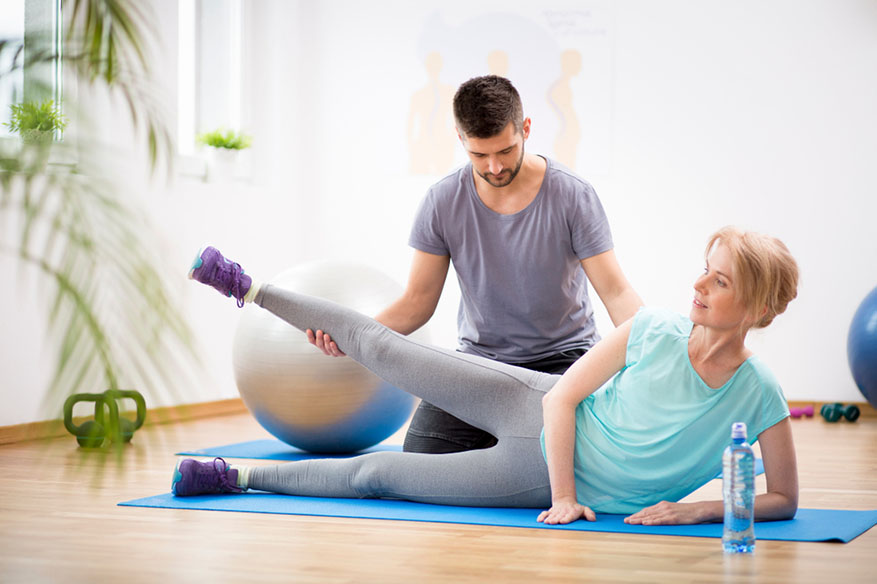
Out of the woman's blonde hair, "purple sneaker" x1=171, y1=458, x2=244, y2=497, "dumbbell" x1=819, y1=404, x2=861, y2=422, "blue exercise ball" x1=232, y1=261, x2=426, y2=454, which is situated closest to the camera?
the woman's blonde hair

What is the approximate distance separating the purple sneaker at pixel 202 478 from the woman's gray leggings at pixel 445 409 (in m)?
0.14

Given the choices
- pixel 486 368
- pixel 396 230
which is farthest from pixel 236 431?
pixel 486 368

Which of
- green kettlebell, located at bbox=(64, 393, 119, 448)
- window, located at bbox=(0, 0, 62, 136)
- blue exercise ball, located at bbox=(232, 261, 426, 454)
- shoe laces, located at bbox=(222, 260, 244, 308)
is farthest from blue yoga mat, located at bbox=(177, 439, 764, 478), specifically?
window, located at bbox=(0, 0, 62, 136)

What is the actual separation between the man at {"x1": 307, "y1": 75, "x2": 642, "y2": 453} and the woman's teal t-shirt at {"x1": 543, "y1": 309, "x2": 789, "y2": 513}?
44 centimetres

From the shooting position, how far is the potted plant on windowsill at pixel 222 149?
5164 millimetres

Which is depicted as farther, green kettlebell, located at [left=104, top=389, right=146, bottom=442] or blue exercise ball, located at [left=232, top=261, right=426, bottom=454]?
blue exercise ball, located at [left=232, top=261, right=426, bottom=454]

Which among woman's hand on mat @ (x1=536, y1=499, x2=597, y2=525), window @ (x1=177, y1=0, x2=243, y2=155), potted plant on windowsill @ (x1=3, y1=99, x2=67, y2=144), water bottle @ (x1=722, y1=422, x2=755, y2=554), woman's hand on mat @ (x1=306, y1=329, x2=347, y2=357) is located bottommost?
woman's hand on mat @ (x1=536, y1=499, x2=597, y2=525)

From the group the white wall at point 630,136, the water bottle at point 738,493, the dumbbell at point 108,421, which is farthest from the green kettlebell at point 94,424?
the white wall at point 630,136

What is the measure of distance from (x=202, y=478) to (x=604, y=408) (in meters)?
1.04

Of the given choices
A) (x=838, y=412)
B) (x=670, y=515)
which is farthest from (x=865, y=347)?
(x=670, y=515)

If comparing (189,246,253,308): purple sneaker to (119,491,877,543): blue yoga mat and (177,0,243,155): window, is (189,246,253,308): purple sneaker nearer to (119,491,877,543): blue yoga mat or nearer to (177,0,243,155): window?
(119,491,877,543): blue yoga mat

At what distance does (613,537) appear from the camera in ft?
6.97

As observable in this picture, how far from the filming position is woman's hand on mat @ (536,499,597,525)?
7.35 feet

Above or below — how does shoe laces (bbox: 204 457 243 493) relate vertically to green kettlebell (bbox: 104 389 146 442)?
below
